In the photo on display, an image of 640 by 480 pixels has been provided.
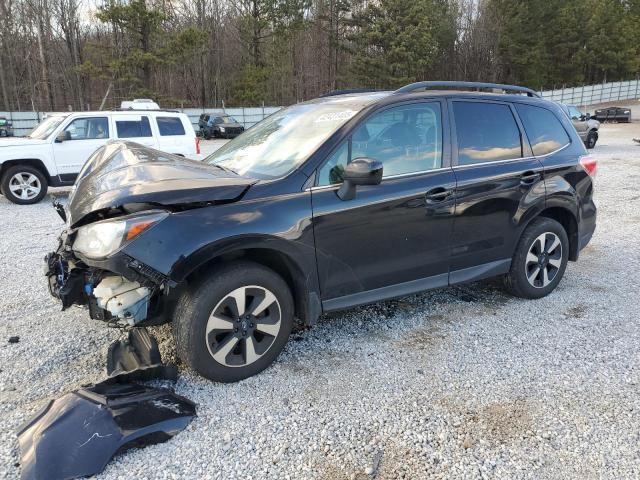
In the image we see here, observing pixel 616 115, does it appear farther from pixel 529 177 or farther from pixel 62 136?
pixel 529 177

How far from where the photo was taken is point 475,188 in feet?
12.7

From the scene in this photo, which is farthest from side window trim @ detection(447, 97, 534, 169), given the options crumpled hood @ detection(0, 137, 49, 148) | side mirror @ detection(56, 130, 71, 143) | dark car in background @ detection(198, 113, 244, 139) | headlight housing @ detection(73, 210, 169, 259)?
dark car in background @ detection(198, 113, 244, 139)

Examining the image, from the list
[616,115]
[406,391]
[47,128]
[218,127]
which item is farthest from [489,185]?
[616,115]

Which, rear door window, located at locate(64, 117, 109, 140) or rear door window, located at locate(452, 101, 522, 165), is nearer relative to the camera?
rear door window, located at locate(452, 101, 522, 165)

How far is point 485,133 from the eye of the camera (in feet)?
13.3

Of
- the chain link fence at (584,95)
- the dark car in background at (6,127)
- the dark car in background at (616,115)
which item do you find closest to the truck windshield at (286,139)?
the dark car in background at (6,127)

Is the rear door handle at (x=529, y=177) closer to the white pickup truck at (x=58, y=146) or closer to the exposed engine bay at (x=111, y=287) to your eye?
the exposed engine bay at (x=111, y=287)

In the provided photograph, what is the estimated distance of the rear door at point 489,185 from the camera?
3865 mm

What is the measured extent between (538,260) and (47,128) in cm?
968

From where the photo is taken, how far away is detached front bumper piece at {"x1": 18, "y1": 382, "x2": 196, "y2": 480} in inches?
90.6

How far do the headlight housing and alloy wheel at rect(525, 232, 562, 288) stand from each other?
10.6ft

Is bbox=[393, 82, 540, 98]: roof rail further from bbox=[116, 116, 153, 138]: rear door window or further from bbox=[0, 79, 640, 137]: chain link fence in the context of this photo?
bbox=[0, 79, 640, 137]: chain link fence

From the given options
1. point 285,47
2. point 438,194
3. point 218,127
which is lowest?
point 438,194

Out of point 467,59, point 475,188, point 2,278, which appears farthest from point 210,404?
point 467,59
